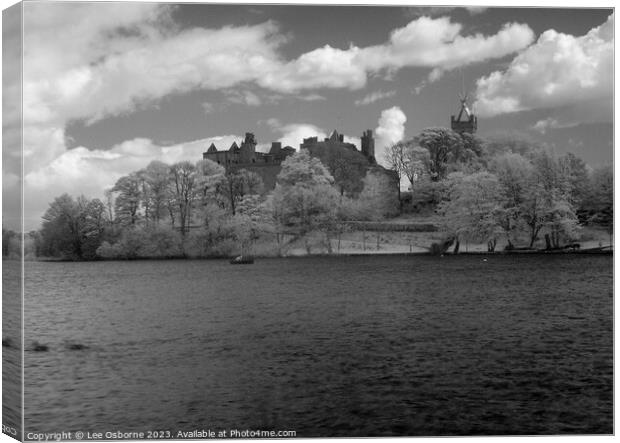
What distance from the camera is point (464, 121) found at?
25.2 feet

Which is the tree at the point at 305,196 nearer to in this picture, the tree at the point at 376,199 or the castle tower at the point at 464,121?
the tree at the point at 376,199

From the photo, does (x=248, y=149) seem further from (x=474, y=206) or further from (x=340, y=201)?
(x=474, y=206)

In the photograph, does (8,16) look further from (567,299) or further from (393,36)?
(567,299)

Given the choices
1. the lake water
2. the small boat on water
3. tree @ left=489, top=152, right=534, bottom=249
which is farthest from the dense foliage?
the lake water

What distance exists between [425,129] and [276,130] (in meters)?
1.63

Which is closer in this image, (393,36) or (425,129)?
(393,36)

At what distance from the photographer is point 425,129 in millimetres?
7910

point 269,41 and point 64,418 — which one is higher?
point 269,41

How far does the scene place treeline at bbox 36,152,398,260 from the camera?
306 inches

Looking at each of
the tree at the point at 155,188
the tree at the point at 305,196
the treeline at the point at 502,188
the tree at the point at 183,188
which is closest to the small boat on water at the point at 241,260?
the tree at the point at 305,196

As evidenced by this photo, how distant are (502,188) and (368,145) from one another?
1.95m

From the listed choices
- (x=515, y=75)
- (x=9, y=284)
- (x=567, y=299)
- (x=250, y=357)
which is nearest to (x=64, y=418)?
(x=9, y=284)

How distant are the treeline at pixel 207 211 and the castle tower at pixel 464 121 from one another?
1.14 metres

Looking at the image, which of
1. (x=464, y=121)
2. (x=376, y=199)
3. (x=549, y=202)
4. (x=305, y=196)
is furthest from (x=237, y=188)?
(x=549, y=202)
